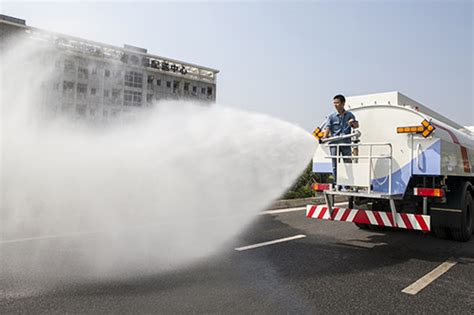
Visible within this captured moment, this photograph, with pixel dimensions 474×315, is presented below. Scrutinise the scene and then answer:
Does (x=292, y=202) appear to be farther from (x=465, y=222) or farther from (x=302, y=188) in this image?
(x=465, y=222)

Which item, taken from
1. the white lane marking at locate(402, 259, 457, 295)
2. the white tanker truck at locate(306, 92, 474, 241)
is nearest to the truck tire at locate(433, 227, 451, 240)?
the white tanker truck at locate(306, 92, 474, 241)

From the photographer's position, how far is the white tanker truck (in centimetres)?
536

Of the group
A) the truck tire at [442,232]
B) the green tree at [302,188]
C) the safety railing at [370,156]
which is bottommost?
the truck tire at [442,232]

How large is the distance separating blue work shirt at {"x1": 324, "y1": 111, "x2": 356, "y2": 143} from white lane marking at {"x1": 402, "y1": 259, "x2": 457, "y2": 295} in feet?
7.95

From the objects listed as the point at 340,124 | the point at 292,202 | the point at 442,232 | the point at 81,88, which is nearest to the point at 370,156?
the point at 340,124

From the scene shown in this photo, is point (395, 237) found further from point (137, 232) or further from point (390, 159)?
point (137, 232)

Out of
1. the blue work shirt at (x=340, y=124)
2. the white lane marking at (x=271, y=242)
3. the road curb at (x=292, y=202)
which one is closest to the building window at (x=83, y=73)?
the road curb at (x=292, y=202)

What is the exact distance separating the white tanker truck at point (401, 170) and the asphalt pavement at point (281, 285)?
0.63 meters

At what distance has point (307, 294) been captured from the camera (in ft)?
12.7

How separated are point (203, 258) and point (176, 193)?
53.7 inches

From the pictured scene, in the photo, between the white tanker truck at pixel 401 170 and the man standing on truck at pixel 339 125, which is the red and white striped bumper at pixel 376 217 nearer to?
the white tanker truck at pixel 401 170

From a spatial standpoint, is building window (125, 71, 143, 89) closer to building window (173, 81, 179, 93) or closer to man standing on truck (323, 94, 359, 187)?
building window (173, 81, 179, 93)

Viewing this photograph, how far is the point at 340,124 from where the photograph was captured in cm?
611

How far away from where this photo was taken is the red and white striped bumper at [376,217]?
531 centimetres
